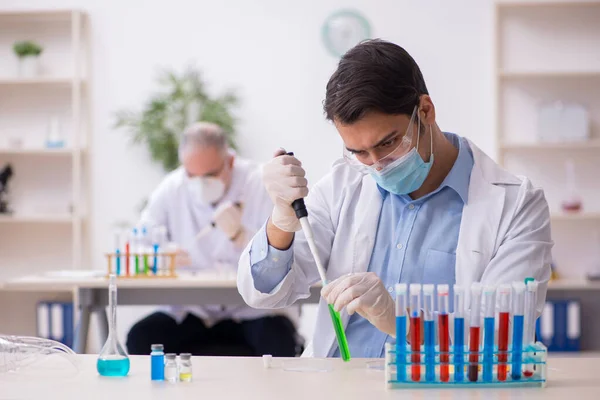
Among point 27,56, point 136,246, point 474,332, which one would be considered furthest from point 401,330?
point 27,56

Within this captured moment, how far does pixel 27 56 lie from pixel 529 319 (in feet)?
14.5

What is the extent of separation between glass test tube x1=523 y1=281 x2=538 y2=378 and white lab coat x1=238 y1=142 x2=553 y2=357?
26 centimetres

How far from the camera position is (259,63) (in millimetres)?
5230

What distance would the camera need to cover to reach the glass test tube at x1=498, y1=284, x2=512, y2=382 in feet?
4.58

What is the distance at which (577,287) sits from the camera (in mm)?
4660

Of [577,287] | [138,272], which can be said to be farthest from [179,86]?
[577,287]

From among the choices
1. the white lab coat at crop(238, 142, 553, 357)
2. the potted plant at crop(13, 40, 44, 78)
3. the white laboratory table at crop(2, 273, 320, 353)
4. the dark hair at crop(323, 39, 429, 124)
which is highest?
the potted plant at crop(13, 40, 44, 78)

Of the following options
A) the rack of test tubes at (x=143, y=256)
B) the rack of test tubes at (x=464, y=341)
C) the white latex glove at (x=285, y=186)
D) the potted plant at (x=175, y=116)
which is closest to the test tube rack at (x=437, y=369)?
the rack of test tubes at (x=464, y=341)

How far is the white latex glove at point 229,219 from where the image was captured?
11.4 ft

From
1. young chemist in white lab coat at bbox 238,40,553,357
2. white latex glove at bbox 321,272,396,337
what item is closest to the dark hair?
young chemist in white lab coat at bbox 238,40,553,357

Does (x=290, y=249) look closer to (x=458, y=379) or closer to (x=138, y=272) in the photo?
(x=458, y=379)

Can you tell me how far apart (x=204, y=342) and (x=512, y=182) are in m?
1.71

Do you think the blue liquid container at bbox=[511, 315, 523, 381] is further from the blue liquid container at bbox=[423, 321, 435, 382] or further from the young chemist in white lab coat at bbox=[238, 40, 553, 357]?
the young chemist in white lab coat at bbox=[238, 40, 553, 357]

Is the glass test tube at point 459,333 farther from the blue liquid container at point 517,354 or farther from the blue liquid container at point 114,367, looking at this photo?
the blue liquid container at point 114,367
